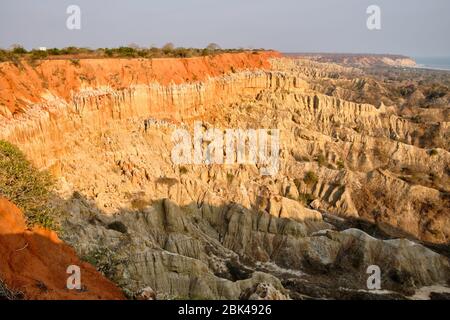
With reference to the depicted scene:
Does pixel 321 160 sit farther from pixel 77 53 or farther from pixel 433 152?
pixel 77 53

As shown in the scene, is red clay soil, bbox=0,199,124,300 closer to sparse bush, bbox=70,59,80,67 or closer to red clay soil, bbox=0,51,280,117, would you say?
red clay soil, bbox=0,51,280,117

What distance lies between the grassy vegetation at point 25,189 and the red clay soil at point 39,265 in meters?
0.66

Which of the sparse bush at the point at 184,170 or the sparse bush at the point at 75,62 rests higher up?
the sparse bush at the point at 75,62

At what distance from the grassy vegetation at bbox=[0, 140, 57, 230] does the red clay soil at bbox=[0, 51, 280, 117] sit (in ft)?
27.2

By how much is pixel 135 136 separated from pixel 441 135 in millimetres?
43140

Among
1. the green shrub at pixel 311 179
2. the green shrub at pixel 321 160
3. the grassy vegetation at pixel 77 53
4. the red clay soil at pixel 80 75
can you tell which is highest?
the grassy vegetation at pixel 77 53

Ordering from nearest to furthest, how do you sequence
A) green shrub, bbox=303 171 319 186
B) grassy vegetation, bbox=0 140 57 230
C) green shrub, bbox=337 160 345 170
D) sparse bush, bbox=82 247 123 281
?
grassy vegetation, bbox=0 140 57 230
sparse bush, bbox=82 247 123 281
green shrub, bbox=303 171 319 186
green shrub, bbox=337 160 345 170

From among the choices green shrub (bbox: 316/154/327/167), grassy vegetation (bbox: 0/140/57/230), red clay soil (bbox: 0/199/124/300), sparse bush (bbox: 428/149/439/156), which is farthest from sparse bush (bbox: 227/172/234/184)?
sparse bush (bbox: 428/149/439/156)

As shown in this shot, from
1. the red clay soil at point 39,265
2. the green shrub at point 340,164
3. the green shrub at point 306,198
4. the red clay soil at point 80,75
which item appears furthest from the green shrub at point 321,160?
the red clay soil at point 39,265

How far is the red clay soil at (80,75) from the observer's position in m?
28.4

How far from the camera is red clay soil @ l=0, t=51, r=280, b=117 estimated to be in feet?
93.0

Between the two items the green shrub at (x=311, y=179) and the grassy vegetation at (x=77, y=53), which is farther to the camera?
the green shrub at (x=311, y=179)

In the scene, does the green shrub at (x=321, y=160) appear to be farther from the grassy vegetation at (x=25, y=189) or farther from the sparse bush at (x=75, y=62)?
the grassy vegetation at (x=25, y=189)

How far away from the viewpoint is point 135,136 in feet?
111
